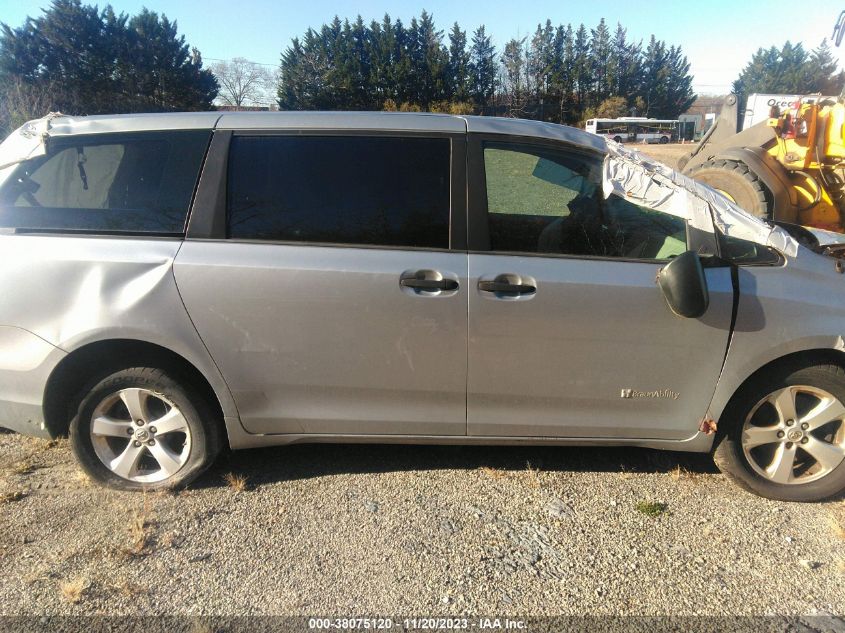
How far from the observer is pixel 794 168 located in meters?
7.56

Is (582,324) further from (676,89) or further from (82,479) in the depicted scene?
(676,89)

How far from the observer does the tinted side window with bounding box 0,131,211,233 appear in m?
2.91

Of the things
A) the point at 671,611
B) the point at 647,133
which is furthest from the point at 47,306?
the point at 647,133

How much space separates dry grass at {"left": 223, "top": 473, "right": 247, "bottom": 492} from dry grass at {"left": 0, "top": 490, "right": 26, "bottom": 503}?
0.97 m

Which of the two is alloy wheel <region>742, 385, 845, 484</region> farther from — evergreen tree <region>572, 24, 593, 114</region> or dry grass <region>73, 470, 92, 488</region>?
evergreen tree <region>572, 24, 593, 114</region>

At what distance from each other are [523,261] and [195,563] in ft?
6.36

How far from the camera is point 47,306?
2.86 meters

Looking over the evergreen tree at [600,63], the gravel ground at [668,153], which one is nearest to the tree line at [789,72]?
the evergreen tree at [600,63]

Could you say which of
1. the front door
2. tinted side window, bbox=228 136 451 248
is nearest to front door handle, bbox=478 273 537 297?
the front door

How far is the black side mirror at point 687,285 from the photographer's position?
268 centimetres

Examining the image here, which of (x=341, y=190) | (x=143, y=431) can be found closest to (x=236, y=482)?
(x=143, y=431)

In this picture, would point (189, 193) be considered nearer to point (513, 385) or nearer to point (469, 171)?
point (469, 171)

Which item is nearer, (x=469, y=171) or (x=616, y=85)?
(x=469, y=171)

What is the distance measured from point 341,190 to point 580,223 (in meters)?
1.18
